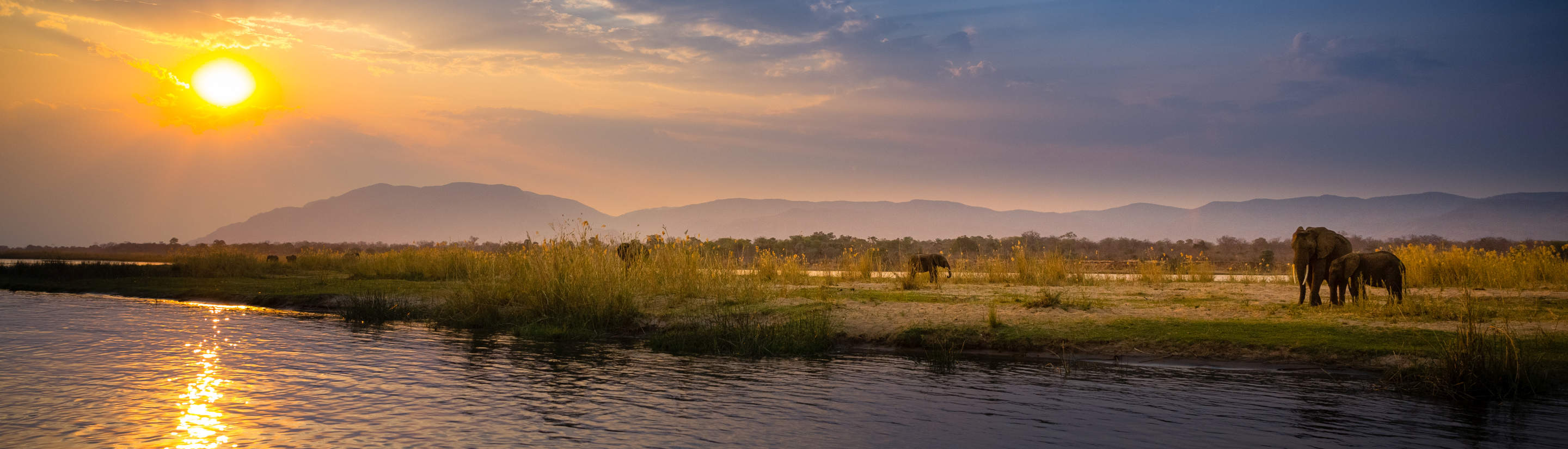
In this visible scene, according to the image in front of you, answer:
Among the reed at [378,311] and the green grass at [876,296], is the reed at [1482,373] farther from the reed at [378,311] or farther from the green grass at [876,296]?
the reed at [378,311]

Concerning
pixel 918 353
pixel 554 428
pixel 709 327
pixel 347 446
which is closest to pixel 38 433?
pixel 347 446

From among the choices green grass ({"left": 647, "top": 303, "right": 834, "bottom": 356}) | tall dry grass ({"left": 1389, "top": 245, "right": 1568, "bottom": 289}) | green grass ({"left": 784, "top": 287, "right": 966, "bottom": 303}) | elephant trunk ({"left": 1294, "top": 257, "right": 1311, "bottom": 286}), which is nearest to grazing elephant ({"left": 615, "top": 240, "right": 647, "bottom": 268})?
green grass ({"left": 784, "top": 287, "right": 966, "bottom": 303})

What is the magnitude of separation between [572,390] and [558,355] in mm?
3122

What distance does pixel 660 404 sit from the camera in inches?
348

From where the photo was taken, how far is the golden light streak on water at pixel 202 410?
7.11 m

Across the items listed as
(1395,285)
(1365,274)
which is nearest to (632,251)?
(1365,274)

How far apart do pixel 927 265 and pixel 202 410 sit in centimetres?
1810

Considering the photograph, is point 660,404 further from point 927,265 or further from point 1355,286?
point 927,265

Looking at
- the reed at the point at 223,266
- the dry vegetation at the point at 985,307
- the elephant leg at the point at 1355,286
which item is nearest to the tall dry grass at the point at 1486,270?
the dry vegetation at the point at 985,307

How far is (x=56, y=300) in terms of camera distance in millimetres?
20703

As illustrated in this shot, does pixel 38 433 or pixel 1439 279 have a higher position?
pixel 1439 279

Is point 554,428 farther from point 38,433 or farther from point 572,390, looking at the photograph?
point 38,433

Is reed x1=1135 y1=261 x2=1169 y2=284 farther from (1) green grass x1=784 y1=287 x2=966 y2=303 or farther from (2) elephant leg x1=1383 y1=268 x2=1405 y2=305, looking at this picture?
(2) elephant leg x1=1383 y1=268 x2=1405 y2=305

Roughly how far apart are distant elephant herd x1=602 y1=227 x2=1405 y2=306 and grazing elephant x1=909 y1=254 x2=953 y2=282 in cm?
889
